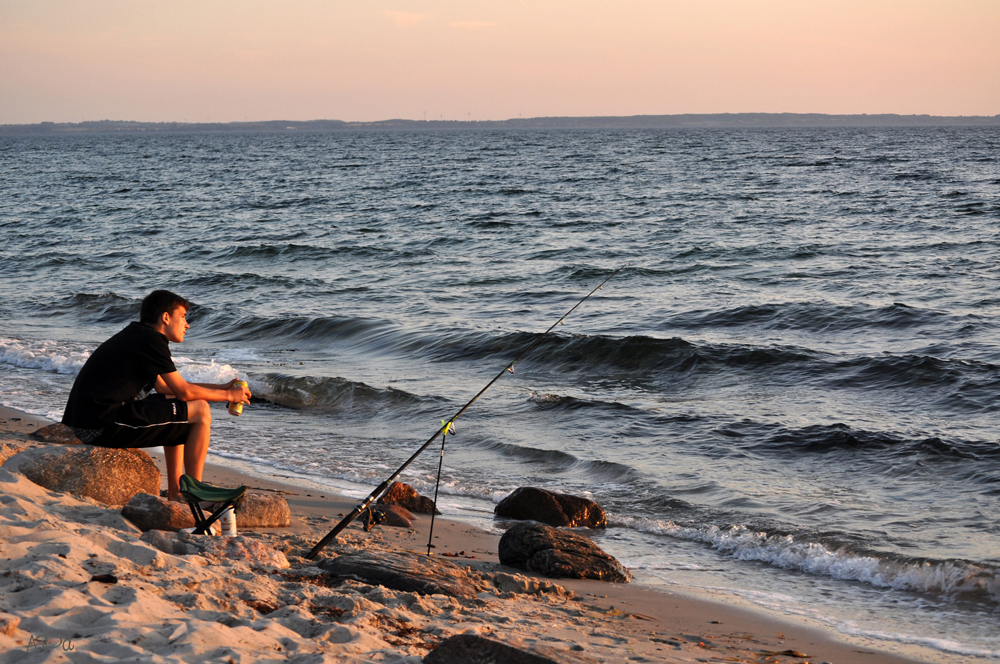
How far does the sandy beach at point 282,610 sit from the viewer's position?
2.80 m

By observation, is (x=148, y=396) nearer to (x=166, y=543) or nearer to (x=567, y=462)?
(x=166, y=543)

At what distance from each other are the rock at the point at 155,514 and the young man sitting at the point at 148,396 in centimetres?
36

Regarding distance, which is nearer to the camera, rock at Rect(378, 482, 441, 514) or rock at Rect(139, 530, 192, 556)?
rock at Rect(139, 530, 192, 556)

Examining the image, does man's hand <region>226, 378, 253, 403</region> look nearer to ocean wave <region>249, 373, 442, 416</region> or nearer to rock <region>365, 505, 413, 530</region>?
rock <region>365, 505, 413, 530</region>

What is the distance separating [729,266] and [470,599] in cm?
1354

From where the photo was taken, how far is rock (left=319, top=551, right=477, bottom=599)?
3.84m

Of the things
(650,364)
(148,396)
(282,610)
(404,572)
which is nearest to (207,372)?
(650,364)

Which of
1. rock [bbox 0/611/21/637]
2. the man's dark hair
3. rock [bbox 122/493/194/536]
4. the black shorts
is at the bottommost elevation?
rock [bbox 122/493/194/536]

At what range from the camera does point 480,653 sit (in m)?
2.85

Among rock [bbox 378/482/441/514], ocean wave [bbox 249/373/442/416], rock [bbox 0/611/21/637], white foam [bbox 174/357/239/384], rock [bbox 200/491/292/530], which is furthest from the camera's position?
white foam [bbox 174/357/239/384]

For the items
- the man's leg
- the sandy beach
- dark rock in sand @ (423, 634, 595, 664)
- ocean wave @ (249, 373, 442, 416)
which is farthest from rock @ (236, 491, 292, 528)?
ocean wave @ (249, 373, 442, 416)

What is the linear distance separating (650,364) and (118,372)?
6.89 m

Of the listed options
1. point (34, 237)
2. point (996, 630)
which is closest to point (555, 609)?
point (996, 630)

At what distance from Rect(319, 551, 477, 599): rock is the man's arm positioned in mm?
1088
